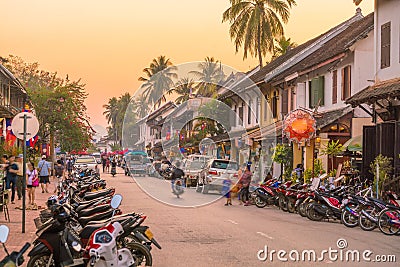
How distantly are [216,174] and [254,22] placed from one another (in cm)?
2020

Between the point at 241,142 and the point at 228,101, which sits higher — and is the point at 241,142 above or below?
below

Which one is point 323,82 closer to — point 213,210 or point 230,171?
point 230,171

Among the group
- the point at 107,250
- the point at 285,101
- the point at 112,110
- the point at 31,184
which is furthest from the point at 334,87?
the point at 112,110

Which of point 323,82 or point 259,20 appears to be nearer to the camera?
point 323,82

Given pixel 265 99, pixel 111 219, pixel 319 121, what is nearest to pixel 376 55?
pixel 319 121

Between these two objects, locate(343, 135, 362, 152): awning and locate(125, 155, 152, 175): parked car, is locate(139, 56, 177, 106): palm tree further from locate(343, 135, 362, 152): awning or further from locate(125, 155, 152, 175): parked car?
locate(125, 155, 152, 175): parked car

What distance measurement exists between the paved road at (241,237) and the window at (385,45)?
21.4 feet

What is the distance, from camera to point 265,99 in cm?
4475

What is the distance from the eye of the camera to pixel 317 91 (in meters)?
32.8

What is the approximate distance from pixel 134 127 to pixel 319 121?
13.5 meters

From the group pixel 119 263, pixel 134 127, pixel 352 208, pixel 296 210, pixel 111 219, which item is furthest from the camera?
pixel 134 127

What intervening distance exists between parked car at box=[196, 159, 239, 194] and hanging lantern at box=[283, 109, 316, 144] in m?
3.72

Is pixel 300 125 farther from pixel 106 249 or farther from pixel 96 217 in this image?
pixel 106 249

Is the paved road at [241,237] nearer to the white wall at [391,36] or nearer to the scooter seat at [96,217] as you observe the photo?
the scooter seat at [96,217]
